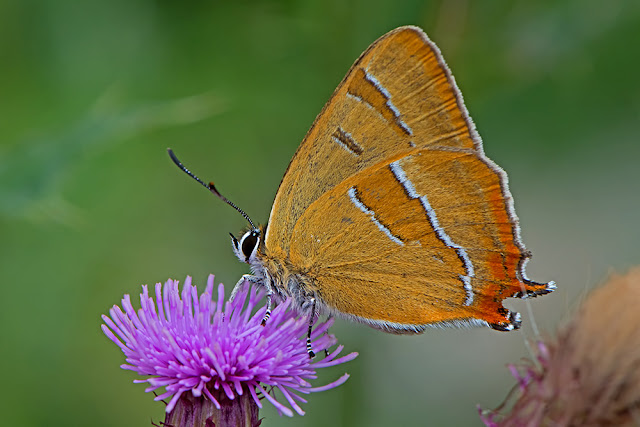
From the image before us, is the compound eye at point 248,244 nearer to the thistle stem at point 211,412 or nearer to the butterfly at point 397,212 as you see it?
the butterfly at point 397,212

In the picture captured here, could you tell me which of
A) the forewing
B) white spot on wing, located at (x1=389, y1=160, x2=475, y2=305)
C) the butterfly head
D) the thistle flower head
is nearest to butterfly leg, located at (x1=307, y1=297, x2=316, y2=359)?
the butterfly head

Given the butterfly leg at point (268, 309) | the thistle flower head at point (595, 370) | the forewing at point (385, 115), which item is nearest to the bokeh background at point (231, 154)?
the forewing at point (385, 115)

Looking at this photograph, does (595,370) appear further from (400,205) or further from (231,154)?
(231,154)

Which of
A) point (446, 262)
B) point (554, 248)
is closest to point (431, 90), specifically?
point (446, 262)

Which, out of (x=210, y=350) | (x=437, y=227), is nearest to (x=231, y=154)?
(x=437, y=227)

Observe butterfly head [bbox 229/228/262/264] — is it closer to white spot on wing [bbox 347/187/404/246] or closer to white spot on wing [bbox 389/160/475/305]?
white spot on wing [bbox 347/187/404/246]

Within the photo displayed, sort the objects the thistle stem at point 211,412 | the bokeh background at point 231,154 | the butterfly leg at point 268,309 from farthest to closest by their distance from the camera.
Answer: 1. the bokeh background at point 231,154
2. the butterfly leg at point 268,309
3. the thistle stem at point 211,412

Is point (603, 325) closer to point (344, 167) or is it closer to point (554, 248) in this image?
point (344, 167)
